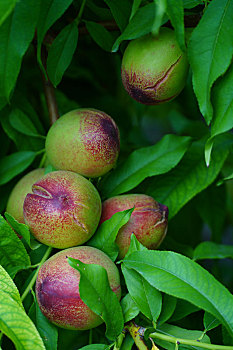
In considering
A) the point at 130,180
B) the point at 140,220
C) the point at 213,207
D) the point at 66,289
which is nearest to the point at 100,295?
the point at 66,289

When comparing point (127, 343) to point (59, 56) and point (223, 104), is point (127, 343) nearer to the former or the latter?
point (223, 104)

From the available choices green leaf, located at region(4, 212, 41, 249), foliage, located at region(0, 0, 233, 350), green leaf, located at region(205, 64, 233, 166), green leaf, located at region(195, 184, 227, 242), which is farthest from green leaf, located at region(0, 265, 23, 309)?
green leaf, located at region(195, 184, 227, 242)

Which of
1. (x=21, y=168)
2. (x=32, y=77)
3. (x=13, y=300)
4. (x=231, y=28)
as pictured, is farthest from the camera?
(x=32, y=77)

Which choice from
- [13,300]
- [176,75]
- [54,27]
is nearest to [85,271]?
[13,300]

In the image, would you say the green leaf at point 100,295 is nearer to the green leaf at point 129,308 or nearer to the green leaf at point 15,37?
the green leaf at point 129,308

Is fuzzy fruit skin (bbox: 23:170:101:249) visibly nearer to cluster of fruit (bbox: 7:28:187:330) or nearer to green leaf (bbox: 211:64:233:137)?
cluster of fruit (bbox: 7:28:187:330)

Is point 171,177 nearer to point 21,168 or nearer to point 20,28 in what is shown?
point 21,168
